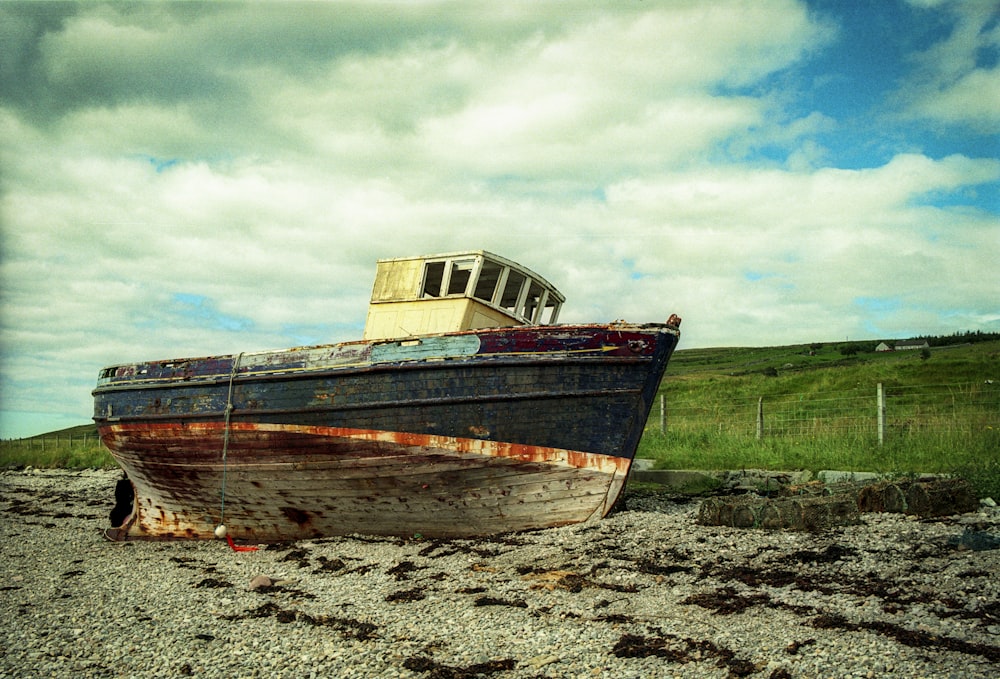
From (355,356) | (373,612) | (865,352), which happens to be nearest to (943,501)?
(373,612)

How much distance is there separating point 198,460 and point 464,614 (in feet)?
21.0

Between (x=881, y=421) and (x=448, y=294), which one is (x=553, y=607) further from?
(x=881, y=421)

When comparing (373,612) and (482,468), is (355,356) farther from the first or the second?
(373,612)

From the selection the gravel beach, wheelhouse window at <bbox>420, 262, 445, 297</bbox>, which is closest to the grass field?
the gravel beach

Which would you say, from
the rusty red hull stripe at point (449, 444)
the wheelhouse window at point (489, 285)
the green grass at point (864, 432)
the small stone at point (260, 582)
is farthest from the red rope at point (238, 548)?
the green grass at point (864, 432)

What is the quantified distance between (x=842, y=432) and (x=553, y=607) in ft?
38.1

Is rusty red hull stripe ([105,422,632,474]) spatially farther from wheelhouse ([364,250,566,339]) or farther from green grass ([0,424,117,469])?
green grass ([0,424,117,469])

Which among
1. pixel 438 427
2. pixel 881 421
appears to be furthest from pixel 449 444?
pixel 881 421

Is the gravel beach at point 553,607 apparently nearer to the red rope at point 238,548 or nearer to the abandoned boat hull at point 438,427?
the abandoned boat hull at point 438,427

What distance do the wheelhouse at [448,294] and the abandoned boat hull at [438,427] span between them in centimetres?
129

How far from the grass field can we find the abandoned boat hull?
562 cm

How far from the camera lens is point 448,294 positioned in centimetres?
1038

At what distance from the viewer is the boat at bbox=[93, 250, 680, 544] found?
866 centimetres

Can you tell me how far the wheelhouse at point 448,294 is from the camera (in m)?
10.1
